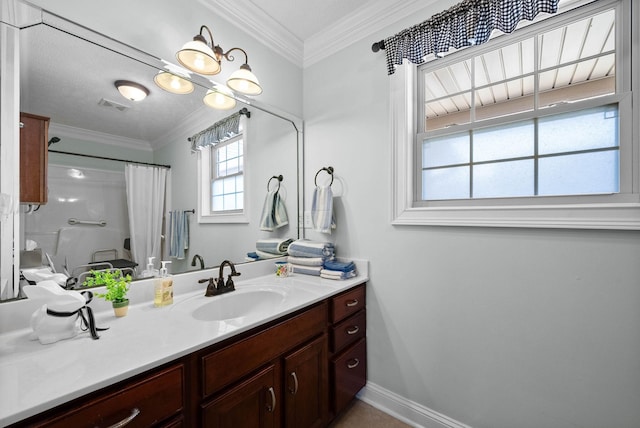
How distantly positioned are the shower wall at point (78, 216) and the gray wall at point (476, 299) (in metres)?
1.27

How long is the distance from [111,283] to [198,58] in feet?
3.74

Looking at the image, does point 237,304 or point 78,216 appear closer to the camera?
point 78,216

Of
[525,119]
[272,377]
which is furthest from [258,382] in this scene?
[525,119]

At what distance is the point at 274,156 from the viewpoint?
1.98 metres

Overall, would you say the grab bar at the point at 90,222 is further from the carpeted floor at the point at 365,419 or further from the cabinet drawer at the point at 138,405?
the carpeted floor at the point at 365,419

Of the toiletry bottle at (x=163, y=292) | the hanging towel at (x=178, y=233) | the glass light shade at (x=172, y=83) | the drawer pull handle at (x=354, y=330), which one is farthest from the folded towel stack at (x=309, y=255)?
the glass light shade at (x=172, y=83)

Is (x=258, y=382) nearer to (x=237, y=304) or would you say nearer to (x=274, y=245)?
(x=237, y=304)

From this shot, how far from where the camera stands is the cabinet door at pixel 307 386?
1.18 metres

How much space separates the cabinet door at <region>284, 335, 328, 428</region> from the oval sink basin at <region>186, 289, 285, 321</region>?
28 centimetres

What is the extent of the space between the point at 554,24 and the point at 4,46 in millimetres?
2293

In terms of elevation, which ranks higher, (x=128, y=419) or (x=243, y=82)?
(x=243, y=82)

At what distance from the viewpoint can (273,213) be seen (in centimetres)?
197

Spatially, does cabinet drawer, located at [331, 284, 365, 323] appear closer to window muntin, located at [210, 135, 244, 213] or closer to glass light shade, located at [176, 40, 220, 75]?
window muntin, located at [210, 135, 244, 213]

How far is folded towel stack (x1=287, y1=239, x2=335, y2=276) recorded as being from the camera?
5.89 feet
